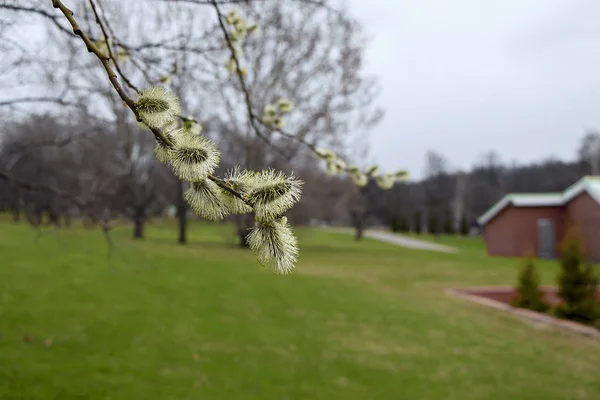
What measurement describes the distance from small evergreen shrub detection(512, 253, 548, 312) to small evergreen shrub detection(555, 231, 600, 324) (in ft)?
1.27

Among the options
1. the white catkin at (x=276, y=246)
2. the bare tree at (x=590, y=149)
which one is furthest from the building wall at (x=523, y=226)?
the bare tree at (x=590, y=149)

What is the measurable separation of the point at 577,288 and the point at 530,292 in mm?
857

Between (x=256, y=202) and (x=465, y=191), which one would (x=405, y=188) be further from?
(x=256, y=202)

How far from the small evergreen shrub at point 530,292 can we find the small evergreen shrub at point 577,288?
15.3 inches

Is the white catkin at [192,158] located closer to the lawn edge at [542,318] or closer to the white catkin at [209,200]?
the white catkin at [209,200]

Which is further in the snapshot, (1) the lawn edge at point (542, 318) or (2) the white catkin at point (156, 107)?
(1) the lawn edge at point (542, 318)

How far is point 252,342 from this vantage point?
18.9ft

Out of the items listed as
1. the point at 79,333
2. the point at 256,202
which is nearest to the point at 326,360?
the point at 79,333

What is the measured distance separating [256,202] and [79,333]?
5.46 meters

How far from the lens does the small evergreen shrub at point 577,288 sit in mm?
8073

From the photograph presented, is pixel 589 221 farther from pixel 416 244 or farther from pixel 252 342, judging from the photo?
pixel 252 342

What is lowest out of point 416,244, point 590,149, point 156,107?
point 416,244

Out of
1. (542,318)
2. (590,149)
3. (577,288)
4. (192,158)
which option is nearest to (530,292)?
(577,288)

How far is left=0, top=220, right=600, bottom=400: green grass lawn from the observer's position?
4340 mm
